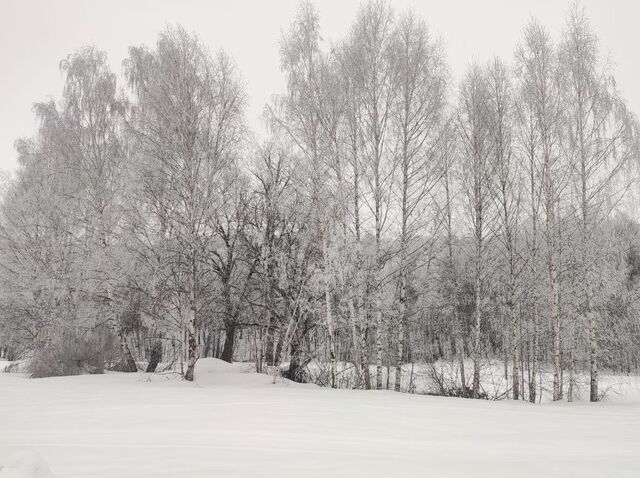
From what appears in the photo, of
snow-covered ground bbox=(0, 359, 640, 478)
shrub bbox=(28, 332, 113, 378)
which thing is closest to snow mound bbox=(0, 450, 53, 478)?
snow-covered ground bbox=(0, 359, 640, 478)

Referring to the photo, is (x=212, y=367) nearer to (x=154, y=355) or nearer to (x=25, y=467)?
(x=154, y=355)

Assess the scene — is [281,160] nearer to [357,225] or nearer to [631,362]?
[357,225]

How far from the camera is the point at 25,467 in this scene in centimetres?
249

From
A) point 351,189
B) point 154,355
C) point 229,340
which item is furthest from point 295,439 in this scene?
point 229,340

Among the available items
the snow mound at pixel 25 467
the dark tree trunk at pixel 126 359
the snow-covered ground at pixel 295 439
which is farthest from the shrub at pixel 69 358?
the snow mound at pixel 25 467

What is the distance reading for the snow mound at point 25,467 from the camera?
241 cm

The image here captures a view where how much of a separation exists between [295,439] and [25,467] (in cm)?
229

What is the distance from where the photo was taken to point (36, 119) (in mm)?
17656

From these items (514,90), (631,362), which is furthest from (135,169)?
(631,362)

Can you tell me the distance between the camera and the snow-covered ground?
3012 mm

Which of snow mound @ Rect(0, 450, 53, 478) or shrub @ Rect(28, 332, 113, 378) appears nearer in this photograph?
snow mound @ Rect(0, 450, 53, 478)

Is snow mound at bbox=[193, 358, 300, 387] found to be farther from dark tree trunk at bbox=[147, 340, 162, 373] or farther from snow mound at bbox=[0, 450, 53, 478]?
snow mound at bbox=[0, 450, 53, 478]

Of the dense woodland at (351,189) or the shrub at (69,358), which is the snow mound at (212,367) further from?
the shrub at (69,358)

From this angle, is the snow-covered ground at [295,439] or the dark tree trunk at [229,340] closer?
the snow-covered ground at [295,439]
